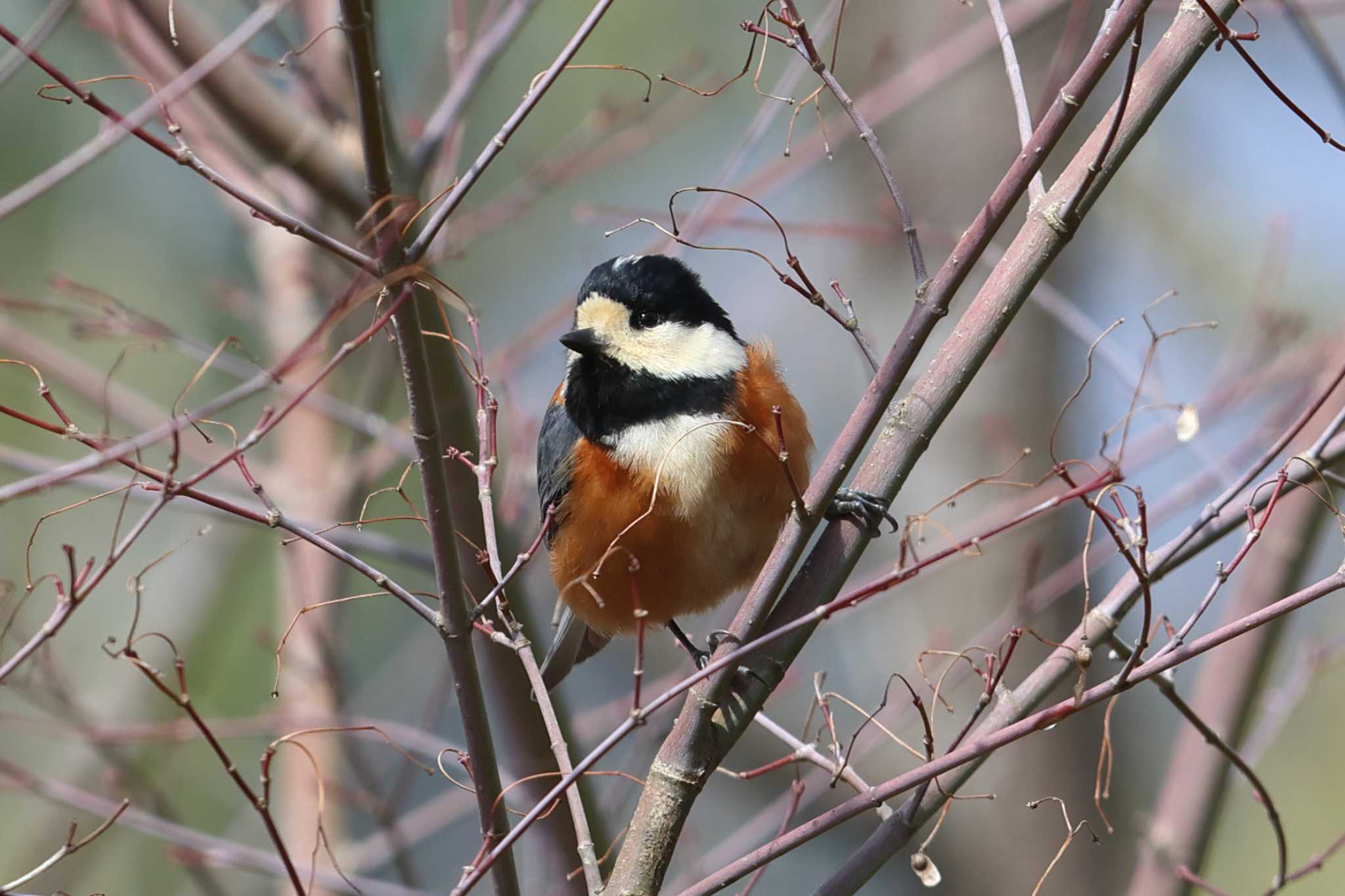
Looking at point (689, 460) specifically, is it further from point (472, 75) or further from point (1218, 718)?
point (1218, 718)

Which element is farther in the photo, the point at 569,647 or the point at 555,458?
the point at 569,647

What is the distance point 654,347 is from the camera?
3365mm

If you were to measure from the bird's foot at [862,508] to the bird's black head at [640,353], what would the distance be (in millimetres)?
903

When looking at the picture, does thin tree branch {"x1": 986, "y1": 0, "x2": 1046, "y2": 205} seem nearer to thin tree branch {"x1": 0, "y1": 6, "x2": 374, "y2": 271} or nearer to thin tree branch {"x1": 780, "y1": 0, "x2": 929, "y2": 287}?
thin tree branch {"x1": 780, "y1": 0, "x2": 929, "y2": 287}

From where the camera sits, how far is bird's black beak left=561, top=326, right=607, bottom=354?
3254 millimetres

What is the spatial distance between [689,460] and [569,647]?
131 cm

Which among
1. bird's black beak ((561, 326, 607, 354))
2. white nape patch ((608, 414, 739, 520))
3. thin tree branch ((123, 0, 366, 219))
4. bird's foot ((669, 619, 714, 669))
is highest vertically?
thin tree branch ((123, 0, 366, 219))

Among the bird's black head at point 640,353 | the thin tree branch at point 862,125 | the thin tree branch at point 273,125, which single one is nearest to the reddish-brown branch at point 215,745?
the thin tree branch at point 862,125

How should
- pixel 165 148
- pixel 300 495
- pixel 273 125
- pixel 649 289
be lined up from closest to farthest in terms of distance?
pixel 165 148 → pixel 649 289 → pixel 273 125 → pixel 300 495

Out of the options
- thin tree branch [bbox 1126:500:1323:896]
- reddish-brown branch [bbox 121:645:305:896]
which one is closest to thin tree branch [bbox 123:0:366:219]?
reddish-brown branch [bbox 121:645:305:896]

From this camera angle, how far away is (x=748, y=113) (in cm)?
979

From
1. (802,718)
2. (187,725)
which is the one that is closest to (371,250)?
(187,725)

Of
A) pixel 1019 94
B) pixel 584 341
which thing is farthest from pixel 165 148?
pixel 584 341

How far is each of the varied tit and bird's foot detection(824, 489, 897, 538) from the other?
744 mm
